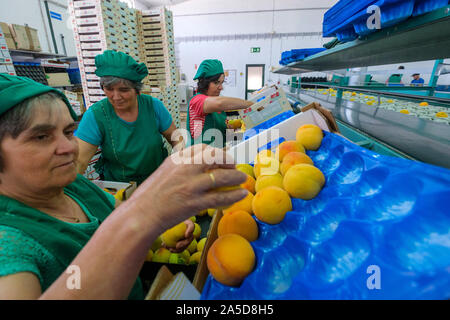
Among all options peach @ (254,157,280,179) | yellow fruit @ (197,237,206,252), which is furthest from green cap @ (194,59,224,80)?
yellow fruit @ (197,237,206,252)

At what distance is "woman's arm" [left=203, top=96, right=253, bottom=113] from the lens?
2068 mm

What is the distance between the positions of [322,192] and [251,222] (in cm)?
30

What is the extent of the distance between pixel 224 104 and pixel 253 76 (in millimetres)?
10737

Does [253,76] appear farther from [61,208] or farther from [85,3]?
[61,208]

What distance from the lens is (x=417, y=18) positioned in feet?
2.51

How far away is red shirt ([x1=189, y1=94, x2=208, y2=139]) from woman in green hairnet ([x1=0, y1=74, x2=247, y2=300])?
1572 mm

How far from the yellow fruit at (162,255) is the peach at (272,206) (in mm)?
540

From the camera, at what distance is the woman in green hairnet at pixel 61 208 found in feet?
1.34

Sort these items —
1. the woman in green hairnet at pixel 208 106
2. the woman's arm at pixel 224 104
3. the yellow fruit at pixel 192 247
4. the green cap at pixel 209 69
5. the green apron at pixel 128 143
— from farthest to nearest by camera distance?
the green cap at pixel 209 69
the woman in green hairnet at pixel 208 106
the woman's arm at pixel 224 104
the green apron at pixel 128 143
the yellow fruit at pixel 192 247

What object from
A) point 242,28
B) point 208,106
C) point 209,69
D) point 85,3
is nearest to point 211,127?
point 208,106

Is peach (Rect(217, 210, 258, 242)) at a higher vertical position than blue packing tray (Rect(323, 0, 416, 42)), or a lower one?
lower

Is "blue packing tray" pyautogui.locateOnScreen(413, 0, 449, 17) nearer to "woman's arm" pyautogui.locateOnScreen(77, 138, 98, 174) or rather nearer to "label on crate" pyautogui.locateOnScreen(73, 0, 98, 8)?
"woman's arm" pyautogui.locateOnScreen(77, 138, 98, 174)

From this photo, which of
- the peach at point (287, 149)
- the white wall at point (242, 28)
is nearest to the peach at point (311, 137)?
the peach at point (287, 149)

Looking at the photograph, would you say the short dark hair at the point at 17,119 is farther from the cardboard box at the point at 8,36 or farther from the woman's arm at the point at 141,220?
the cardboard box at the point at 8,36
